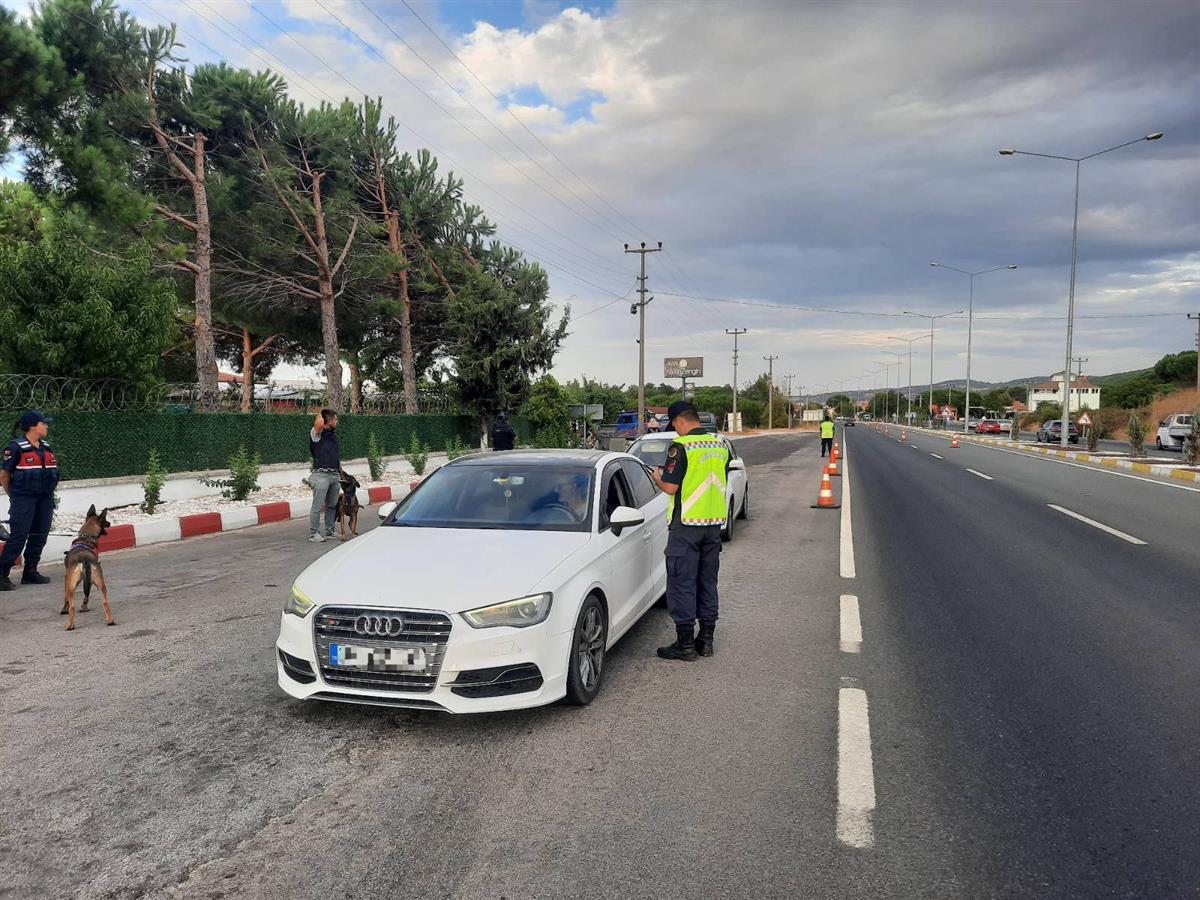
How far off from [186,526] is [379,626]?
9050 millimetres

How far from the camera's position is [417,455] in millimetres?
22156

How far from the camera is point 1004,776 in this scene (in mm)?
3436

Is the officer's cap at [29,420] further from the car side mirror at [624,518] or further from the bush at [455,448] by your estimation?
the bush at [455,448]

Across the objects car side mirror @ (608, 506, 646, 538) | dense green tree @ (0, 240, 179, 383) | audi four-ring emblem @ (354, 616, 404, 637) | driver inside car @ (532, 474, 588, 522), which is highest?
dense green tree @ (0, 240, 179, 383)

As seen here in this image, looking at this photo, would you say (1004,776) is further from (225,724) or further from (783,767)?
(225,724)

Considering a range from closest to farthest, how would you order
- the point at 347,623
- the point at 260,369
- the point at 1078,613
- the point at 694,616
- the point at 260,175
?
the point at 347,623 < the point at 694,616 < the point at 1078,613 < the point at 260,175 < the point at 260,369

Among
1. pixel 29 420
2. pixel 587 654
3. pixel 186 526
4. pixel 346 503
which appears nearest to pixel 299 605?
pixel 587 654

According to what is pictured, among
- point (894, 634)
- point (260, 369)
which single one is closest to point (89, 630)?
point (894, 634)

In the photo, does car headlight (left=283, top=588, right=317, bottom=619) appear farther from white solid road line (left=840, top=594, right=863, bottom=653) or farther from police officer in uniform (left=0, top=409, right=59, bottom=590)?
police officer in uniform (left=0, top=409, right=59, bottom=590)

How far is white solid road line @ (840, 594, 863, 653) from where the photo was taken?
5.43m

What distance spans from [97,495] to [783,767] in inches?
487

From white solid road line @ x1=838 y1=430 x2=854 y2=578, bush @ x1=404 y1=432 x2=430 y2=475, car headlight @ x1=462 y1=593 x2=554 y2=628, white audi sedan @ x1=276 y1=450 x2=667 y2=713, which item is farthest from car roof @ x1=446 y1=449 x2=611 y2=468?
bush @ x1=404 y1=432 x2=430 y2=475

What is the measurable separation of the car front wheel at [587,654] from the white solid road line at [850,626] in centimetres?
183

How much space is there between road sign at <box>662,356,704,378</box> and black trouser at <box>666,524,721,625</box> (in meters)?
68.3
